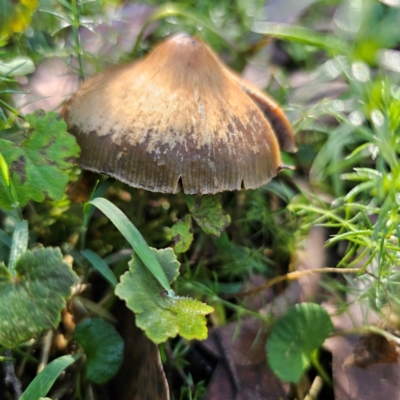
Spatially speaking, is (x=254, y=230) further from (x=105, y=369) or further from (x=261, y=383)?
(x=105, y=369)

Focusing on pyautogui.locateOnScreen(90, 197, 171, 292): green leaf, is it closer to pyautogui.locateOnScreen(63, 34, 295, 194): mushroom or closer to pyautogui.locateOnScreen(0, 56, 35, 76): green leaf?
pyautogui.locateOnScreen(63, 34, 295, 194): mushroom

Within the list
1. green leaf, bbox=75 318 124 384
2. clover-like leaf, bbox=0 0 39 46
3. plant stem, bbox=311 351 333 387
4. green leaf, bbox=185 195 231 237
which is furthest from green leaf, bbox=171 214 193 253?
clover-like leaf, bbox=0 0 39 46

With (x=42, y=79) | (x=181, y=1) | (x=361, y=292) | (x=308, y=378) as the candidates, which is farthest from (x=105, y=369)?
(x=181, y=1)

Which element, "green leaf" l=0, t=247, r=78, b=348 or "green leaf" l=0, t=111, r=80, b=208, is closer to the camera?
"green leaf" l=0, t=247, r=78, b=348

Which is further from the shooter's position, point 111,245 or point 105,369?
point 111,245

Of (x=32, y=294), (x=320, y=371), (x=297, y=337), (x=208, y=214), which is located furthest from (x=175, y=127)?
(x=320, y=371)
